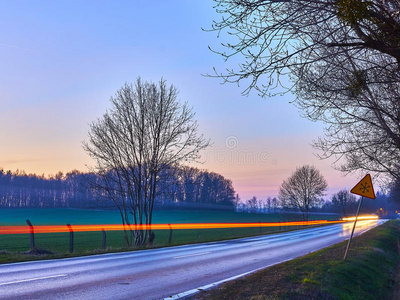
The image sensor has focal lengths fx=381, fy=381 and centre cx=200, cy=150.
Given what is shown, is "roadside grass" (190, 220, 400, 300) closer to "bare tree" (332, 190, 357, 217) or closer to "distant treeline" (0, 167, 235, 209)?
"bare tree" (332, 190, 357, 217)

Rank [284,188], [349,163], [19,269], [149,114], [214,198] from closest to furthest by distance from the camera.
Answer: [19,269]
[349,163]
[149,114]
[284,188]
[214,198]

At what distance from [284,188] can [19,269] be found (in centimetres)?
5833

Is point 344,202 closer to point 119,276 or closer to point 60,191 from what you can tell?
point 119,276

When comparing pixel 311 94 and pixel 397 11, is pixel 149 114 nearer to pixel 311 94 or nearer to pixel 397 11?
pixel 311 94

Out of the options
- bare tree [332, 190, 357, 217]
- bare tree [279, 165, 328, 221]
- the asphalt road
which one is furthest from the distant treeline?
the asphalt road

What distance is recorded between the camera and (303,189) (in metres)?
62.0

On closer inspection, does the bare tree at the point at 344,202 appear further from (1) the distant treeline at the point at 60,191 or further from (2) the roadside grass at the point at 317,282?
(2) the roadside grass at the point at 317,282

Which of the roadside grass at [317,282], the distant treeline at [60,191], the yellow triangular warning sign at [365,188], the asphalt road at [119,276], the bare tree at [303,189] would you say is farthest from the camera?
the distant treeline at [60,191]

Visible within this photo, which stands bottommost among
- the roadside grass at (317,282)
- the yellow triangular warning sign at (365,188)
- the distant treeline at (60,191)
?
the roadside grass at (317,282)

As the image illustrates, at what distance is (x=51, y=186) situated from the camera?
522 ft

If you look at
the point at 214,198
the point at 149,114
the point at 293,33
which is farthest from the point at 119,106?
the point at 214,198

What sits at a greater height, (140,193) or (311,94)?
(311,94)

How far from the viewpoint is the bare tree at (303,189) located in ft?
199

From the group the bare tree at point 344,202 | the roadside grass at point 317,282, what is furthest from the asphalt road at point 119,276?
the bare tree at point 344,202
